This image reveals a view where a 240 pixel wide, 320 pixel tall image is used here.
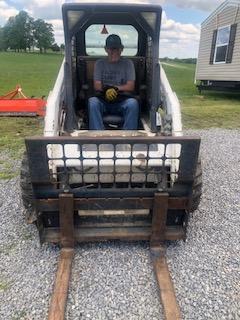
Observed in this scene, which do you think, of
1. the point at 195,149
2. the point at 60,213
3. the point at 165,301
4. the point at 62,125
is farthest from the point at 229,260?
the point at 62,125

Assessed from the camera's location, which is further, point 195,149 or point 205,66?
point 205,66

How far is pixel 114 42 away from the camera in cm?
417

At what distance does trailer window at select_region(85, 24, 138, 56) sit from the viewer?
4.54 meters

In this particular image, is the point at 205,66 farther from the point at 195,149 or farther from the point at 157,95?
the point at 195,149

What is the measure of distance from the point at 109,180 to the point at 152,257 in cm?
79

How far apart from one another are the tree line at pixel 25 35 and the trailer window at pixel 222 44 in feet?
262

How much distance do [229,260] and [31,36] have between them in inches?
3953

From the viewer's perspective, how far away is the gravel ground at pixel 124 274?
237 cm

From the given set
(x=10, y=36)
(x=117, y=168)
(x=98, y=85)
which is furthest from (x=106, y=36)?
(x=10, y=36)

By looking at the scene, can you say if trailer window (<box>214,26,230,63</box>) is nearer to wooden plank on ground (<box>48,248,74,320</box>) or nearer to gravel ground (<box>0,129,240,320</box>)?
gravel ground (<box>0,129,240,320</box>)

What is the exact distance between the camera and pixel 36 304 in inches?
94.9

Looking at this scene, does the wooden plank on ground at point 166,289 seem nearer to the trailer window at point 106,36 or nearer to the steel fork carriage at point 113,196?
the steel fork carriage at point 113,196

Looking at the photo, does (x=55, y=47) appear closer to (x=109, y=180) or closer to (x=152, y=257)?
(x=109, y=180)

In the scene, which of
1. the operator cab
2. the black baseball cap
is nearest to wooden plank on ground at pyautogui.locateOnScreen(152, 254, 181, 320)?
the operator cab
